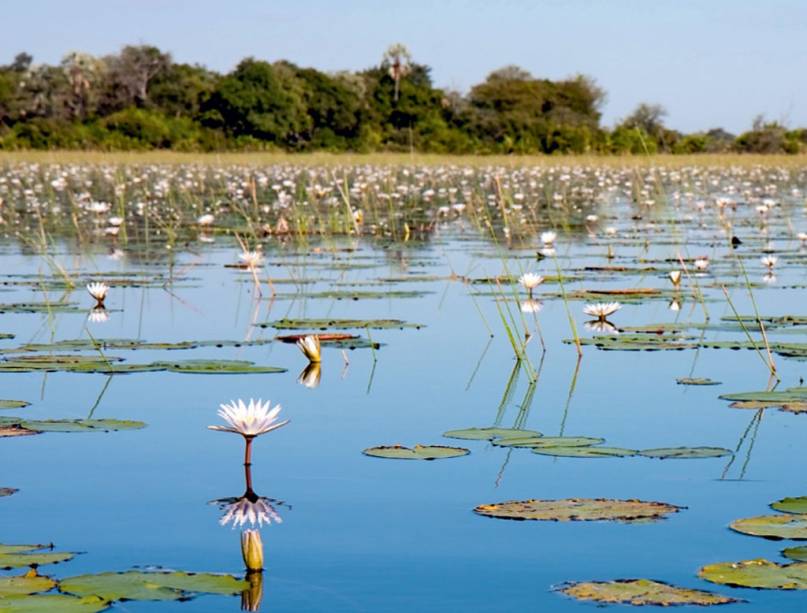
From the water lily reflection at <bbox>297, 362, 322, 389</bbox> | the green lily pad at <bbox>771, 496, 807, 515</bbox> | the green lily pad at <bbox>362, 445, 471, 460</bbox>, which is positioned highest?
the green lily pad at <bbox>771, 496, 807, 515</bbox>

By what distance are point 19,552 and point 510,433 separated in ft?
4.05

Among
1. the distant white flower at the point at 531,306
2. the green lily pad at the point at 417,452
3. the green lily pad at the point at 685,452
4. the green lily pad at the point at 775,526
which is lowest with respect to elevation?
the green lily pad at the point at 417,452

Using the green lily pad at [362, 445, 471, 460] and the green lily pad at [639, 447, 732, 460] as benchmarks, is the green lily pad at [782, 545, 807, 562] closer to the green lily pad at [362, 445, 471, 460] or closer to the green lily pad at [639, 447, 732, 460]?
the green lily pad at [639, 447, 732, 460]

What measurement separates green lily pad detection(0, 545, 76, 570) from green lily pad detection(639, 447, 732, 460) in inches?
49.0

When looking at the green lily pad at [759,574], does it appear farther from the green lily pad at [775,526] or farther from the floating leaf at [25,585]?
the floating leaf at [25,585]

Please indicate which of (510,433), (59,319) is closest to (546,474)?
(510,433)

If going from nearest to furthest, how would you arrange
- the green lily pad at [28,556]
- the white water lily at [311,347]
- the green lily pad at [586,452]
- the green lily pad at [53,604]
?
the green lily pad at [53,604] < the green lily pad at [28,556] < the green lily pad at [586,452] < the white water lily at [311,347]

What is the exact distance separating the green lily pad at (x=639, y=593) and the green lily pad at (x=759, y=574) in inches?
2.4

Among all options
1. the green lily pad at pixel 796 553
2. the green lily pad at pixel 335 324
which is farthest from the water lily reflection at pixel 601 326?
the green lily pad at pixel 796 553

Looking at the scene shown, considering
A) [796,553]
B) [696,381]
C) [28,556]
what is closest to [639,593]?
[796,553]

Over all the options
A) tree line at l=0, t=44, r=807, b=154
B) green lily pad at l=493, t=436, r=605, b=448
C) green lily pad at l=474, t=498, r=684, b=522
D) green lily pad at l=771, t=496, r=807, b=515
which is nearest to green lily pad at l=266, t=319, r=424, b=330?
green lily pad at l=493, t=436, r=605, b=448

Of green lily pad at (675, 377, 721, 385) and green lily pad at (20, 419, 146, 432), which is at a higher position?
green lily pad at (675, 377, 721, 385)

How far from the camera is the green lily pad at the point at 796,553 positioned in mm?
2086

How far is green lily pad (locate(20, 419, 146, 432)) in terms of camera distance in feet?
10.1
